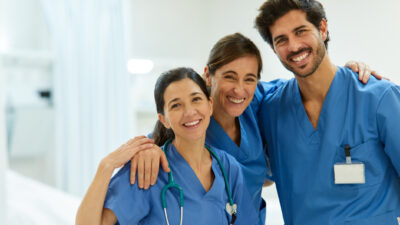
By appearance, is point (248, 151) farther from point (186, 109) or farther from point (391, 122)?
point (391, 122)

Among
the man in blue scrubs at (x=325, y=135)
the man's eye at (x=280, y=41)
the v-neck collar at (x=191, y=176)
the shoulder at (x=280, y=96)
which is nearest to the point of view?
the v-neck collar at (x=191, y=176)

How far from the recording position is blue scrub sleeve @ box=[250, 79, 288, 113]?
1516mm

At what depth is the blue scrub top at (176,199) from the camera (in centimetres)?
104

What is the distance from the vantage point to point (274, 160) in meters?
1.43

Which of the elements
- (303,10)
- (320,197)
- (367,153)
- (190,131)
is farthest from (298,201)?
(303,10)

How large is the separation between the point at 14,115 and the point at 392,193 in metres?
3.15

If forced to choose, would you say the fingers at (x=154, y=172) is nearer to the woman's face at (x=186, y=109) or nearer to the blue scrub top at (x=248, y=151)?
the woman's face at (x=186, y=109)

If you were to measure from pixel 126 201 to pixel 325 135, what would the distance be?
0.71 metres

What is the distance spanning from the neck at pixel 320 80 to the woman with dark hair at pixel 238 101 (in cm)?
10

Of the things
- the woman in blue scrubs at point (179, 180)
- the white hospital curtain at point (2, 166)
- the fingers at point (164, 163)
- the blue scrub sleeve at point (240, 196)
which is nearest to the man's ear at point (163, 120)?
the woman in blue scrubs at point (179, 180)

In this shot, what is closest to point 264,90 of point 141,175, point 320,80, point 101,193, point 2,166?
point 320,80

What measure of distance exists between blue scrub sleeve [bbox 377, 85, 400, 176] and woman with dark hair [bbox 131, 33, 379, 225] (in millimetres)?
112

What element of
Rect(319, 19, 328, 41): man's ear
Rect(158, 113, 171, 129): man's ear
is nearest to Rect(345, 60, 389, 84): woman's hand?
Rect(319, 19, 328, 41): man's ear

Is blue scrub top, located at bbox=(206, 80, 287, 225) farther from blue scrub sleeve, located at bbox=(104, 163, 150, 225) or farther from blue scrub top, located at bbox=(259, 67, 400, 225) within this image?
blue scrub sleeve, located at bbox=(104, 163, 150, 225)
